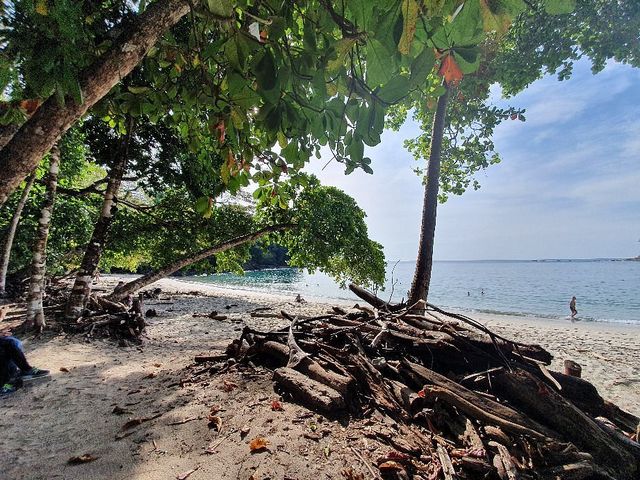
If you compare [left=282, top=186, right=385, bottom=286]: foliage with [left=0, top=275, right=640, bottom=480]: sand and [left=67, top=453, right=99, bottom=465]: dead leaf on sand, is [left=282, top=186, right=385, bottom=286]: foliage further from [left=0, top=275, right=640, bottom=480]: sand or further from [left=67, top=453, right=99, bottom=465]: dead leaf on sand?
[left=67, top=453, right=99, bottom=465]: dead leaf on sand

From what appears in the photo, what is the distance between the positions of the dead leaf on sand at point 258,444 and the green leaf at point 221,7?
10.0 ft

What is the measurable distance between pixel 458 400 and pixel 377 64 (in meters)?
3.23

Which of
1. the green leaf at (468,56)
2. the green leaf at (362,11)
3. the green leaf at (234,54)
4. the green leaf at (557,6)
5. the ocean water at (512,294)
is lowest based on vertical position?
the ocean water at (512,294)

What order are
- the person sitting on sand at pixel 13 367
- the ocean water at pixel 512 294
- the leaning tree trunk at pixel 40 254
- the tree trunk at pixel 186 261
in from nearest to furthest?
the person sitting on sand at pixel 13 367, the leaning tree trunk at pixel 40 254, the tree trunk at pixel 186 261, the ocean water at pixel 512 294

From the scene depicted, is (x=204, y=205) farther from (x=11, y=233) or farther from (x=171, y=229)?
(x=11, y=233)

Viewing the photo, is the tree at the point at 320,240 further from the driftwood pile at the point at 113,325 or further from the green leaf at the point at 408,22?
the green leaf at the point at 408,22

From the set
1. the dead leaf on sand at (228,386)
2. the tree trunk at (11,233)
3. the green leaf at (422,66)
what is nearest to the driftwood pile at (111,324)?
the tree trunk at (11,233)

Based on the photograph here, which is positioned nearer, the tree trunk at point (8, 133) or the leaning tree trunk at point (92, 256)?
the tree trunk at point (8, 133)

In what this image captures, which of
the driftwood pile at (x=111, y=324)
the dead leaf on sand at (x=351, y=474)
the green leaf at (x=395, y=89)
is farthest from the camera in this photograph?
the driftwood pile at (x=111, y=324)

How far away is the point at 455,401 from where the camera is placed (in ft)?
10.0

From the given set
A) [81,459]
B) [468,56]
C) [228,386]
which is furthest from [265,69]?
[228,386]

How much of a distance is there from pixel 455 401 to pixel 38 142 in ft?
12.4

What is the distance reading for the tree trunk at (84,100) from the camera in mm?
1226

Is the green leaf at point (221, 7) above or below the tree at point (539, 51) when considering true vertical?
below
